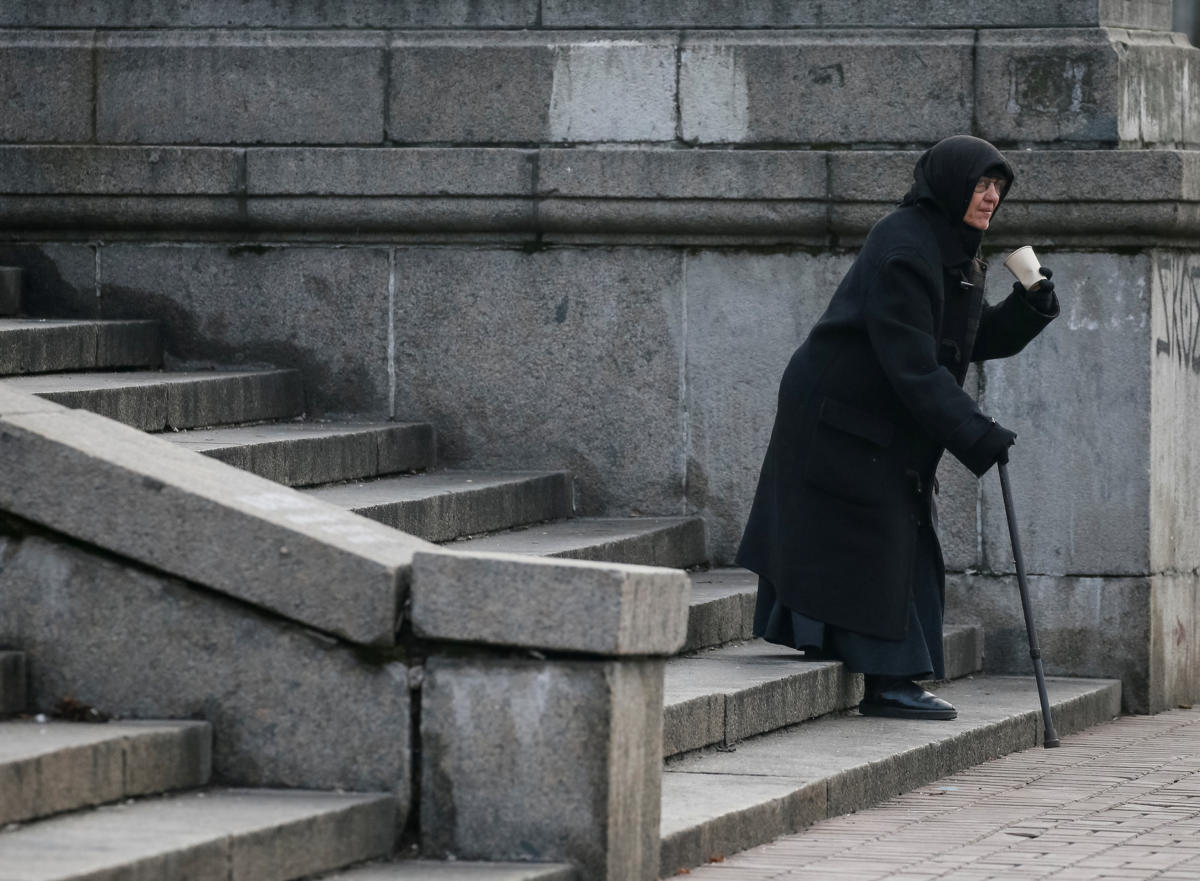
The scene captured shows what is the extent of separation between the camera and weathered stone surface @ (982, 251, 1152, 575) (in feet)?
30.6

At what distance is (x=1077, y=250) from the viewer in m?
9.34

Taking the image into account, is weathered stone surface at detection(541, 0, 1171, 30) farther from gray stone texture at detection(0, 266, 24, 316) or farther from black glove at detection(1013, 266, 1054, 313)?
gray stone texture at detection(0, 266, 24, 316)

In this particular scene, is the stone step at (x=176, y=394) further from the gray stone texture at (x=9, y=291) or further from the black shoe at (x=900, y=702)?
the black shoe at (x=900, y=702)

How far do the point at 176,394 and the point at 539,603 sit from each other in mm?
3824

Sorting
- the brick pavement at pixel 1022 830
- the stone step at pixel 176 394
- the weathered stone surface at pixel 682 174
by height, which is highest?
the weathered stone surface at pixel 682 174

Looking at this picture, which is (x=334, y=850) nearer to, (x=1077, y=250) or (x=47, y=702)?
(x=47, y=702)

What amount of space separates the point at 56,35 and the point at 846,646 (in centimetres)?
451

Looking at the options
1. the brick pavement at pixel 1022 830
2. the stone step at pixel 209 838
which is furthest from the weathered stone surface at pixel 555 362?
the stone step at pixel 209 838

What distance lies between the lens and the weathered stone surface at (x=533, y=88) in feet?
31.7

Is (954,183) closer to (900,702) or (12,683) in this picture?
(900,702)

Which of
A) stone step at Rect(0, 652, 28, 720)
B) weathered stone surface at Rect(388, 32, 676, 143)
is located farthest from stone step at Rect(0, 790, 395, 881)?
weathered stone surface at Rect(388, 32, 676, 143)

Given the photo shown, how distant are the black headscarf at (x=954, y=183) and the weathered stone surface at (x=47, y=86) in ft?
12.9

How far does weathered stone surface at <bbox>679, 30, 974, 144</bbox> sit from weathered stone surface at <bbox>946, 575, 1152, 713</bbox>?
72.1 inches

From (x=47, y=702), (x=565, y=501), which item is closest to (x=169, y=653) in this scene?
(x=47, y=702)
